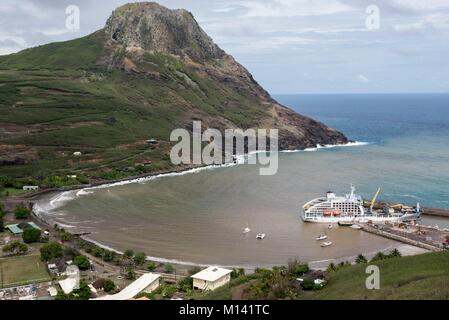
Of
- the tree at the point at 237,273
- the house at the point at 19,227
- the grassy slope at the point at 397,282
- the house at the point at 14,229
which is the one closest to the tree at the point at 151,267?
the tree at the point at 237,273

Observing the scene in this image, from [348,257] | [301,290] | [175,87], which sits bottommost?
[348,257]

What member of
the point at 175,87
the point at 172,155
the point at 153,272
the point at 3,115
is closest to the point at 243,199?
the point at 153,272

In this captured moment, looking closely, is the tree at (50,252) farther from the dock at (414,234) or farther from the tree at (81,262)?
A: the dock at (414,234)

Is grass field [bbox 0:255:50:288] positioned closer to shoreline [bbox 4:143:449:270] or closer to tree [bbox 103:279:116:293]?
tree [bbox 103:279:116:293]

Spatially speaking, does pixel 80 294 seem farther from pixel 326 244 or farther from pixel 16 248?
pixel 326 244

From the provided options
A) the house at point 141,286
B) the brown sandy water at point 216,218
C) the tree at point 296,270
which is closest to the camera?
the tree at point 296,270

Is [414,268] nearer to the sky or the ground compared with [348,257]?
nearer to the sky

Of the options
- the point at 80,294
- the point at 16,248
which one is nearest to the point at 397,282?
the point at 80,294

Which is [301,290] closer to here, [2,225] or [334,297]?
[334,297]
